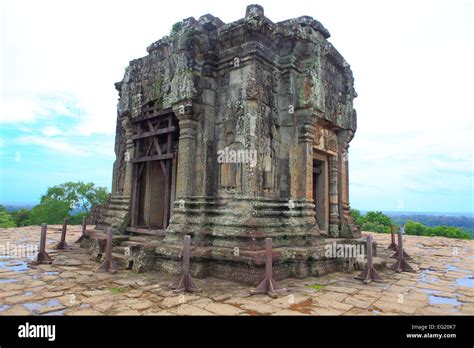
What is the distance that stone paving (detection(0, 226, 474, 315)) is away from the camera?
408 cm

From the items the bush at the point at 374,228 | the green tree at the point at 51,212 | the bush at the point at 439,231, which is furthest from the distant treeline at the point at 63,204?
the bush at the point at 439,231

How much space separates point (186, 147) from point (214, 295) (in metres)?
3.35

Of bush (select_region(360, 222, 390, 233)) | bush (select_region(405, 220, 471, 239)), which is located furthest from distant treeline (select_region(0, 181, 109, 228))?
bush (select_region(405, 220, 471, 239))

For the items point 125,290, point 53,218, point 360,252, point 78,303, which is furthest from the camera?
point 53,218

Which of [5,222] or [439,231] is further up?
[439,231]

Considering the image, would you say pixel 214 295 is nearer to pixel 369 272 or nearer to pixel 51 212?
pixel 369 272

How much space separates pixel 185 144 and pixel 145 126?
7.17 feet

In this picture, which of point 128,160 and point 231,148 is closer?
point 231,148

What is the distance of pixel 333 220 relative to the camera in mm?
8703

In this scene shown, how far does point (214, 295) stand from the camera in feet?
15.4

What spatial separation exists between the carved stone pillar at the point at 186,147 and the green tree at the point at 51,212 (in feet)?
93.7

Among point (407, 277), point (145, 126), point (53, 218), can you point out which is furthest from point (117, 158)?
point (53, 218)

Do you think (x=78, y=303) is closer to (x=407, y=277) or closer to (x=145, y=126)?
(x=145, y=126)

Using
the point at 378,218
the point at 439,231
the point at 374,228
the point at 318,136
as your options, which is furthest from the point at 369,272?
the point at 378,218
